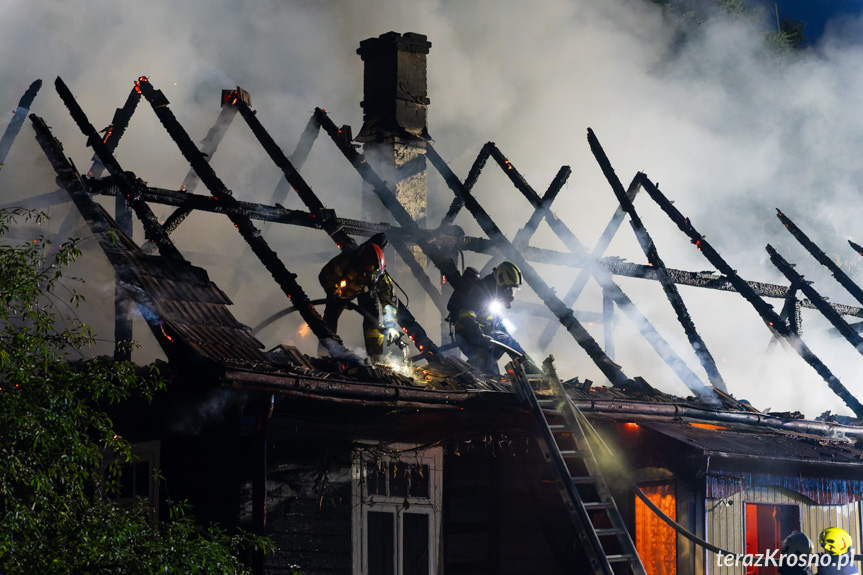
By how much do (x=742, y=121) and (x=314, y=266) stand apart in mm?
21017

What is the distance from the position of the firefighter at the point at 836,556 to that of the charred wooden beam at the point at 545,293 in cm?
426

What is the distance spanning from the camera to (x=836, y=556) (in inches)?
331

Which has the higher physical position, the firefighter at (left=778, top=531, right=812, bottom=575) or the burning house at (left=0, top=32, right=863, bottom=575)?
the burning house at (left=0, top=32, right=863, bottom=575)

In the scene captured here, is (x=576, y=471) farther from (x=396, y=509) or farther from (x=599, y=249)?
(x=599, y=249)

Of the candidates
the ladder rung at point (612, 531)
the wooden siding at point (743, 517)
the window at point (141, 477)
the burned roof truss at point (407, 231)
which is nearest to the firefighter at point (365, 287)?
the burned roof truss at point (407, 231)

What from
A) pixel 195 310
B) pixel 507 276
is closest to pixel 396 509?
pixel 195 310

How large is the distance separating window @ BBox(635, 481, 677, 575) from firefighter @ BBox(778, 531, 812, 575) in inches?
106

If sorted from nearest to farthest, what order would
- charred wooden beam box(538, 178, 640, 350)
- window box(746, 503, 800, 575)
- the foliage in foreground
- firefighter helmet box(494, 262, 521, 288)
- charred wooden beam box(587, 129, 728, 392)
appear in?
the foliage in foreground → window box(746, 503, 800, 575) → firefighter helmet box(494, 262, 521, 288) → charred wooden beam box(587, 129, 728, 392) → charred wooden beam box(538, 178, 640, 350)

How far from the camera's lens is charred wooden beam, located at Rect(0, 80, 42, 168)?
12914mm

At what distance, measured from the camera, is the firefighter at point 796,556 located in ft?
27.0

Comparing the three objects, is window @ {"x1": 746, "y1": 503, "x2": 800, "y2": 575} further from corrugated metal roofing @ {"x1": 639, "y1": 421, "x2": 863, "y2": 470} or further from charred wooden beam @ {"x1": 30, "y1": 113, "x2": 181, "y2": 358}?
charred wooden beam @ {"x1": 30, "y1": 113, "x2": 181, "y2": 358}

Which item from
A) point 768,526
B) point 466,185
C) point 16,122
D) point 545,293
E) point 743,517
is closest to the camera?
point 743,517

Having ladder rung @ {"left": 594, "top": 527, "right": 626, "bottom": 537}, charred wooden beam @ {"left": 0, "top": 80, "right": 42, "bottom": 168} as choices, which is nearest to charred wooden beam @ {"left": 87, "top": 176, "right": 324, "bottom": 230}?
charred wooden beam @ {"left": 0, "top": 80, "right": 42, "bottom": 168}

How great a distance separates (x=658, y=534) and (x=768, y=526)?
5013mm
